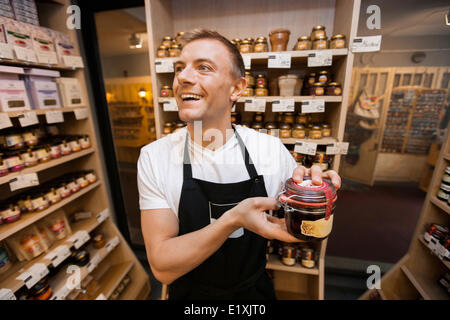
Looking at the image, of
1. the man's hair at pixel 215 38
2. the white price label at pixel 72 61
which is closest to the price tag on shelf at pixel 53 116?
A: the white price label at pixel 72 61

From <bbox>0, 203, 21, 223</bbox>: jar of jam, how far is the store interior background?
1.16 m

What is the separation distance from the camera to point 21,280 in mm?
1229

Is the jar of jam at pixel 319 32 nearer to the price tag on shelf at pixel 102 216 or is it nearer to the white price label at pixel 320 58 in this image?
the white price label at pixel 320 58

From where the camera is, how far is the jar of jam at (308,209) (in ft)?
2.22

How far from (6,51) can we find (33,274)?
133cm

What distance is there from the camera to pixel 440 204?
135 centimetres

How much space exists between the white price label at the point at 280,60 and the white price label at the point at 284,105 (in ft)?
0.73

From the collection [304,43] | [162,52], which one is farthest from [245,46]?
[162,52]

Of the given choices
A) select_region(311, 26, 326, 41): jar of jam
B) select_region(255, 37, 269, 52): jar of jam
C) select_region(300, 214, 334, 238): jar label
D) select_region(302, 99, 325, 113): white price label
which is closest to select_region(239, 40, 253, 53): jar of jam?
select_region(255, 37, 269, 52): jar of jam

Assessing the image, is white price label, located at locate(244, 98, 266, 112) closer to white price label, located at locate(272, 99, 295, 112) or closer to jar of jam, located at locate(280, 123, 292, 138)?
white price label, located at locate(272, 99, 295, 112)

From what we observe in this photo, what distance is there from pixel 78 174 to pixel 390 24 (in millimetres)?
3059

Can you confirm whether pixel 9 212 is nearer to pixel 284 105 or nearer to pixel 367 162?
pixel 284 105
